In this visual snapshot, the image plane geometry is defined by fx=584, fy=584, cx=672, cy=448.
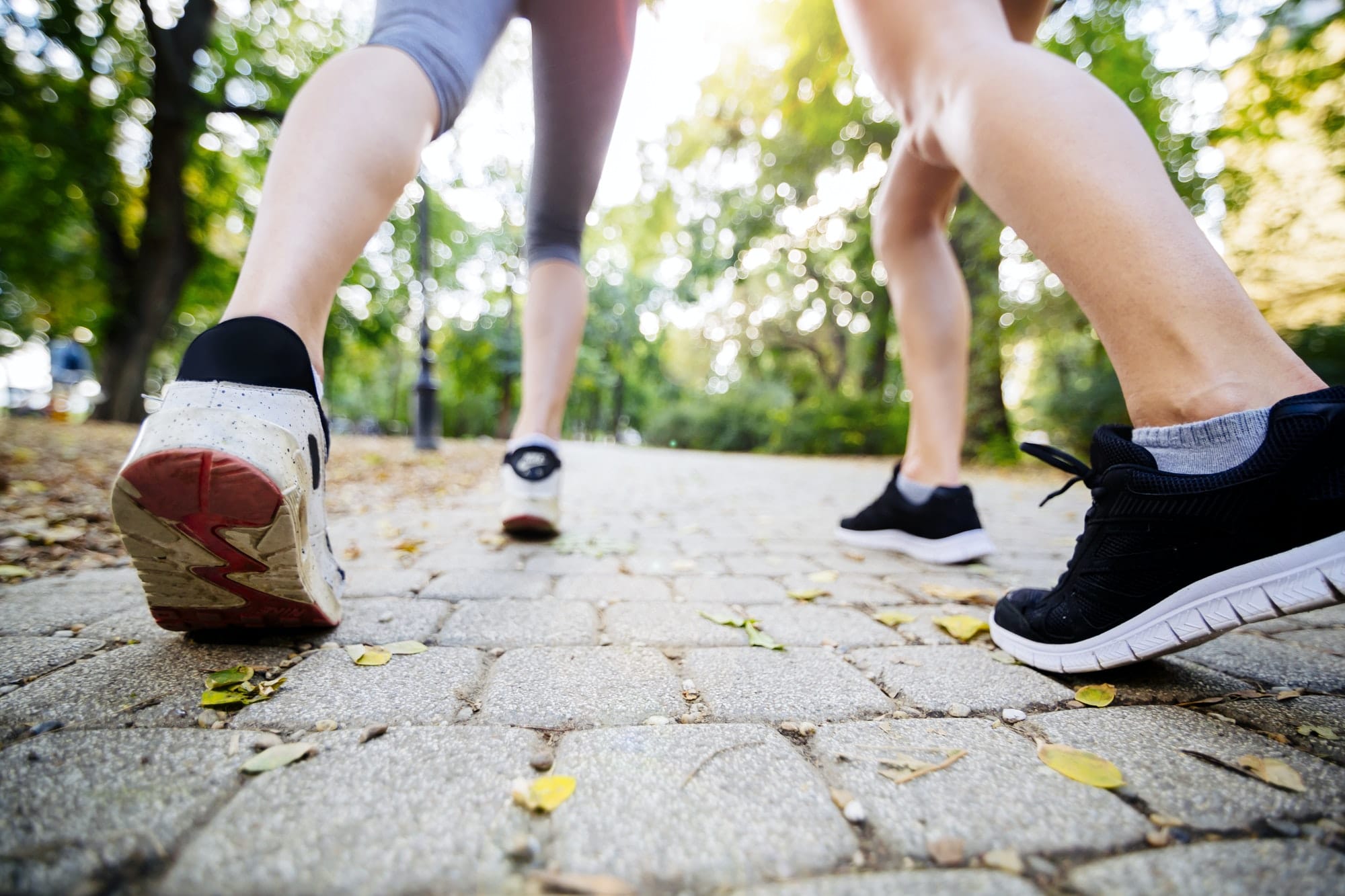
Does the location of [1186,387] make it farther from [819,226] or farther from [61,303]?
[61,303]

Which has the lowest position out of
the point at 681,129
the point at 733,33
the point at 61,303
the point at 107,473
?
the point at 107,473

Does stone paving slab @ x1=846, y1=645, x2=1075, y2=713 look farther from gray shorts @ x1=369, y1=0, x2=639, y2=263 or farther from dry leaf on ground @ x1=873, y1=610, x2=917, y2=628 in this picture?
gray shorts @ x1=369, y1=0, x2=639, y2=263

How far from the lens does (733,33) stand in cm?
451

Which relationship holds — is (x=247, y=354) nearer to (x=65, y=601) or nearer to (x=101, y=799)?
(x=101, y=799)

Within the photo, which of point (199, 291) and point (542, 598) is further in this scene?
point (199, 291)

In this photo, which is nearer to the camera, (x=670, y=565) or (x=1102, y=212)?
(x=1102, y=212)

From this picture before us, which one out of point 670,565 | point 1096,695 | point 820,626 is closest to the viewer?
point 1096,695

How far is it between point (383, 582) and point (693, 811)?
3.76 ft

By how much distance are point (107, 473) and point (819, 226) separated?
1107 cm

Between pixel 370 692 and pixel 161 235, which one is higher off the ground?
pixel 161 235

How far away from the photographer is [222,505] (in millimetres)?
789

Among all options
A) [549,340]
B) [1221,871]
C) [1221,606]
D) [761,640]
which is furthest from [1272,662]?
[549,340]

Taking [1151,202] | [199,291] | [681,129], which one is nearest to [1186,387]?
[1151,202]

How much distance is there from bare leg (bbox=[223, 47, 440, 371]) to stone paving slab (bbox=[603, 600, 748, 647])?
2.46 feet
